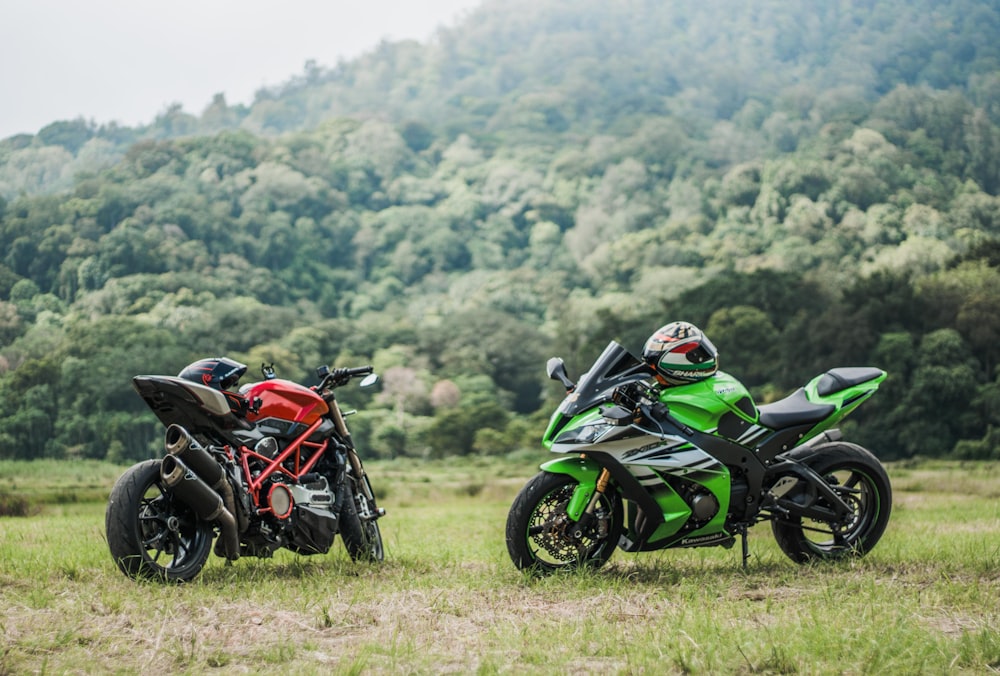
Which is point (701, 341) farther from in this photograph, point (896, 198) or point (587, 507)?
point (896, 198)

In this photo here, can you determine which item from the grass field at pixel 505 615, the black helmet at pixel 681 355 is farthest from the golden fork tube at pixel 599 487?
the black helmet at pixel 681 355

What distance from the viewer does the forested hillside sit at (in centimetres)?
5256

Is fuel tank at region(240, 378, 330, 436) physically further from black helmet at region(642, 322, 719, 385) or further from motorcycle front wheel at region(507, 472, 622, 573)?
black helmet at region(642, 322, 719, 385)

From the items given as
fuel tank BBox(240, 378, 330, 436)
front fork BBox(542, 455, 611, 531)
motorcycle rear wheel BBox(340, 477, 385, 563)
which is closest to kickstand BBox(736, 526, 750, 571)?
front fork BBox(542, 455, 611, 531)

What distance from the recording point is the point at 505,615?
5961 millimetres

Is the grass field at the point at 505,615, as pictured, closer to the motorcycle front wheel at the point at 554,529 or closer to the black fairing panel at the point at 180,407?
the motorcycle front wheel at the point at 554,529

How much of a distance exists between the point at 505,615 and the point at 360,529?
6.81ft

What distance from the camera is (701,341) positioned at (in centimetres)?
731

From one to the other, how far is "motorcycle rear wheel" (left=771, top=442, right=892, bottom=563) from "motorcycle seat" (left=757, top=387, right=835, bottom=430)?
0.23 meters

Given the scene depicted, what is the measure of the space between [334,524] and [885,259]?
62.7 m

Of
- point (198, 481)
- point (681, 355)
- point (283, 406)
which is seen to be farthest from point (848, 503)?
point (198, 481)

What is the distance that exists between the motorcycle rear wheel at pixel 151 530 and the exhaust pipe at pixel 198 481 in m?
0.10

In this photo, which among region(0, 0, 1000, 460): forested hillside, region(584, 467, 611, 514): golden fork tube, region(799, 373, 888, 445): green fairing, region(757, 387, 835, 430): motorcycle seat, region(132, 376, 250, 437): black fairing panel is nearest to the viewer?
region(132, 376, 250, 437): black fairing panel

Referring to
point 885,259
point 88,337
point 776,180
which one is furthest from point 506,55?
point 88,337
